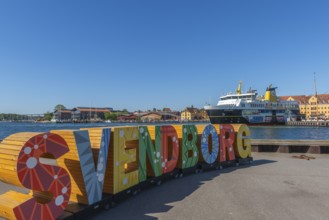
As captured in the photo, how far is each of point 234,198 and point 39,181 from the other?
4.22 meters

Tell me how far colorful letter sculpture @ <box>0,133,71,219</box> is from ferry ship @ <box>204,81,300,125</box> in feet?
216

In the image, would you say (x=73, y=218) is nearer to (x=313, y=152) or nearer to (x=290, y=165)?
(x=290, y=165)

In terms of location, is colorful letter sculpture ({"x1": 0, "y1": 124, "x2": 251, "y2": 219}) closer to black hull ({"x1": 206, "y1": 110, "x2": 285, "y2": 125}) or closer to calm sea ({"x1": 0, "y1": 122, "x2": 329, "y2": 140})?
calm sea ({"x1": 0, "y1": 122, "x2": 329, "y2": 140})

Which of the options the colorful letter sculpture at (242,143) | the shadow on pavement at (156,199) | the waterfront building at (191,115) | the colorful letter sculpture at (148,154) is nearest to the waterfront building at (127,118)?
the waterfront building at (191,115)

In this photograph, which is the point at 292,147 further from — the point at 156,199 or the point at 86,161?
the point at 86,161

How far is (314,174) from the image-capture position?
28.3 feet

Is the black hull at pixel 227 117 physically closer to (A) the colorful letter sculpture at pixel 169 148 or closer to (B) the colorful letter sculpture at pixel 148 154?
(A) the colorful letter sculpture at pixel 169 148

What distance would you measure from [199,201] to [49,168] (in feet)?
10.8

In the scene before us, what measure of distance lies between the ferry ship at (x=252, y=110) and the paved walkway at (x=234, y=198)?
60.9 meters

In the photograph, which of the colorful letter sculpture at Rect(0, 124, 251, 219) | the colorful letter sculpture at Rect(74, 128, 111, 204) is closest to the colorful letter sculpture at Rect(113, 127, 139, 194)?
the colorful letter sculpture at Rect(0, 124, 251, 219)

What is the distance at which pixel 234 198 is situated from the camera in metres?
5.98

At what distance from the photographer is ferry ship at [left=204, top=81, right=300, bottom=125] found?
6869 cm

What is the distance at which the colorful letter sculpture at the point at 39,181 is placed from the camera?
386cm

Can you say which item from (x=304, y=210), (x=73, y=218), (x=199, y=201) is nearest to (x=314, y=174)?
(x=304, y=210)
